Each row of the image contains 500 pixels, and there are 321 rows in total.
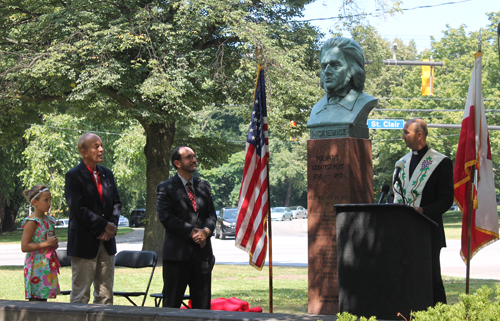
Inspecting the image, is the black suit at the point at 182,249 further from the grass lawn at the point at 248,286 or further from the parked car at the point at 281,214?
the parked car at the point at 281,214

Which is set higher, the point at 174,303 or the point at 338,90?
the point at 338,90

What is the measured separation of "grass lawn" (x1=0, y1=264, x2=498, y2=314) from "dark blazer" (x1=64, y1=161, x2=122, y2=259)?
11.0 ft

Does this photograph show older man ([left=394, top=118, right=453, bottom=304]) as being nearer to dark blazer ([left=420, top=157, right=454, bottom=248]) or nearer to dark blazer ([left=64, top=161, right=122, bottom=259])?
dark blazer ([left=420, top=157, right=454, bottom=248])

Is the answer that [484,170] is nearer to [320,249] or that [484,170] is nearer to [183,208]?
[320,249]

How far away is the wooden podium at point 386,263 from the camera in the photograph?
4117 millimetres

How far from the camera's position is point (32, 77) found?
1451 cm

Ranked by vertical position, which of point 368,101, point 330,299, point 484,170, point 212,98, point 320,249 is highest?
point 212,98

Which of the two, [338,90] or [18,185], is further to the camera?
[18,185]

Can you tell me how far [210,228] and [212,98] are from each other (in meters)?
10.3

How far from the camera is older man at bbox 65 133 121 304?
575cm

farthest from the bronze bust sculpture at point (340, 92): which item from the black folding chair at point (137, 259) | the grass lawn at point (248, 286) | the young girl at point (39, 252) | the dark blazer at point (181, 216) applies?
the young girl at point (39, 252)

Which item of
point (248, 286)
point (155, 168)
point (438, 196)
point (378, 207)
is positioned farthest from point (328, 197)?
point (155, 168)

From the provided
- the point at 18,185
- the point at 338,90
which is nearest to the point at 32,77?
the point at 338,90

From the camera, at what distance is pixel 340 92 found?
7484 millimetres
